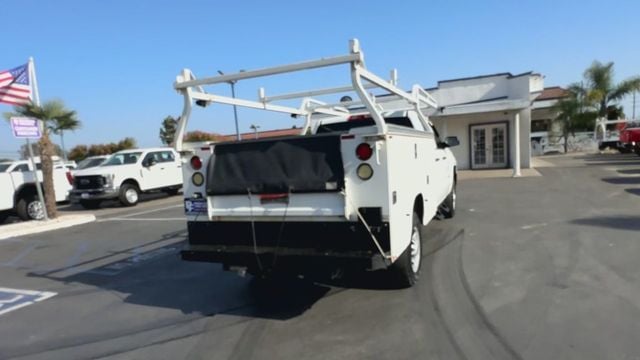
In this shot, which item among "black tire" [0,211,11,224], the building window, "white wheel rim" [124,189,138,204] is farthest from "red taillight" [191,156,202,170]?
the building window

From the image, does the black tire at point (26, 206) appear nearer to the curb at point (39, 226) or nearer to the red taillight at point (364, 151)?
the curb at point (39, 226)

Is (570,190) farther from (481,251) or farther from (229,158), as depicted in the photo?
(229,158)

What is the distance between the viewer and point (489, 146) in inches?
898

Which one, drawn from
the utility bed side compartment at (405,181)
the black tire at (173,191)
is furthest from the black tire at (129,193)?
the utility bed side compartment at (405,181)

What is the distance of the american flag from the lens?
13094mm

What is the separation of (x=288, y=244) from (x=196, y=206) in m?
1.21

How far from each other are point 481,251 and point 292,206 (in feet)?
11.9

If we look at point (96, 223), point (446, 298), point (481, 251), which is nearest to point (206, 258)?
point (446, 298)

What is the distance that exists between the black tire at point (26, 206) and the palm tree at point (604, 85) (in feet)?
127

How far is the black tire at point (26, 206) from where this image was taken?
13578 mm

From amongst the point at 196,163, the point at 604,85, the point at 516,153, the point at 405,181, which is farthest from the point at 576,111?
the point at 196,163

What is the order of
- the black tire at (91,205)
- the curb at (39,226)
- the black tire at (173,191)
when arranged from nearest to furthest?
the curb at (39,226) → the black tire at (91,205) → the black tire at (173,191)

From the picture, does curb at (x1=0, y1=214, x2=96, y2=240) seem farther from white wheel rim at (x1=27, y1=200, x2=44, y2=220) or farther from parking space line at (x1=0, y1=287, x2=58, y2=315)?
parking space line at (x1=0, y1=287, x2=58, y2=315)

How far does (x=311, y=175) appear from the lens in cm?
434
